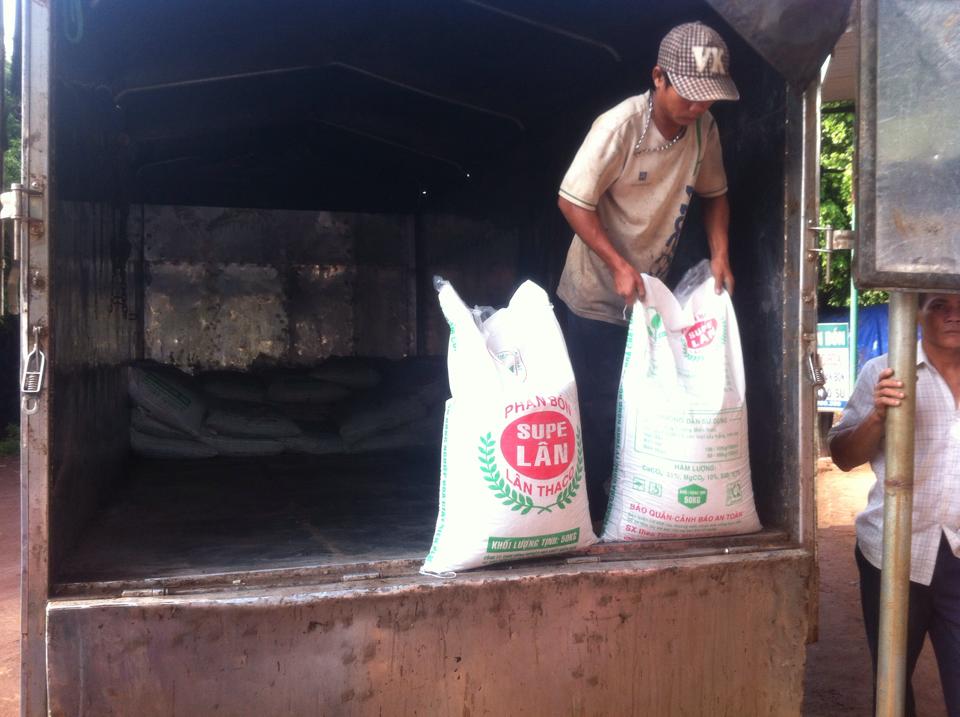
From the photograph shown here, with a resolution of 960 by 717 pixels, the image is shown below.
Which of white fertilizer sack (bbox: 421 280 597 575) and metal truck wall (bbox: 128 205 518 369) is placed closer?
white fertilizer sack (bbox: 421 280 597 575)

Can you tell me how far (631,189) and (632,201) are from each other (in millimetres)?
38

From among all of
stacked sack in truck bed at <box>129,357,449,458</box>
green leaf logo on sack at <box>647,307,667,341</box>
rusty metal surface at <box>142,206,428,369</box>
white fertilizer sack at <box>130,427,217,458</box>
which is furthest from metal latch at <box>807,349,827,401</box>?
rusty metal surface at <box>142,206,428,369</box>

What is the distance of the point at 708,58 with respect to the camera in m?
2.19

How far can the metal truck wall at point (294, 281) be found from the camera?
18.8ft

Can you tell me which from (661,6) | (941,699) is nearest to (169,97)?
(661,6)

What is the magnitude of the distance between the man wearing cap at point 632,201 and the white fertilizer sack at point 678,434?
0.55ft

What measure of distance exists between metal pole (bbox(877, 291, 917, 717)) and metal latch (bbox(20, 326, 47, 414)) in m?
1.84

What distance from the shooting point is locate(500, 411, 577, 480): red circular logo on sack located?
197 cm

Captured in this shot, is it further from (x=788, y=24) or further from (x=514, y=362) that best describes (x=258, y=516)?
(x=788, y=24)

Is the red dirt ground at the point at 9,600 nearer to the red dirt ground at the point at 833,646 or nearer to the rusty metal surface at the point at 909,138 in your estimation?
the red dirt ground at the point at 833,646

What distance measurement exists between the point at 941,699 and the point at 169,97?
442 cm

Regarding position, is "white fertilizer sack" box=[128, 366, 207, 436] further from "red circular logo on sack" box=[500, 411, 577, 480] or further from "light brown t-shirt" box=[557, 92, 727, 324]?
"red circular logo on sack" box=[500, 411, 577, 480]

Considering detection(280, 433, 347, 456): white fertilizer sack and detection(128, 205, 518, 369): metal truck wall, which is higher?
detection(128, 205, 518, 369): metal truck wall

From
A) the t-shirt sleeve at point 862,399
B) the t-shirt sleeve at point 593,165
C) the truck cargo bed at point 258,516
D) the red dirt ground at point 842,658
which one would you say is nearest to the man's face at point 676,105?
the t-shirt sleeve at point 593,165
